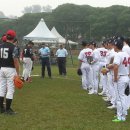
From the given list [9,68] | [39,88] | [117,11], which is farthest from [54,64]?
[117,11]

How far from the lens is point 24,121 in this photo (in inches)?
380

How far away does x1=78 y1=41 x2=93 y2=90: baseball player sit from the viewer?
15.4 meters

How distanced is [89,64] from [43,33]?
2225 centimetres

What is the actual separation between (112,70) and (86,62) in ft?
14.4

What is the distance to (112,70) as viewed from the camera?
1140 cm

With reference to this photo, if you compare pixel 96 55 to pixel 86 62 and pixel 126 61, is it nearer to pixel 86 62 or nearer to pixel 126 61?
pixel 86 62

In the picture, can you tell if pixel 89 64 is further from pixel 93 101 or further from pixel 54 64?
pixel 54 64

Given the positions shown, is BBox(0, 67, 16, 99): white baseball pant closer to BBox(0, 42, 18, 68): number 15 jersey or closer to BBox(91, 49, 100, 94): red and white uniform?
BBox(0, 42, 18, 68): number 15 jersey

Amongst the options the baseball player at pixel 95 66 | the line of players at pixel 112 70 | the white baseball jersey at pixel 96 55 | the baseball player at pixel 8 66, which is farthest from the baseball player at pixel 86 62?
the baseball player at pixel 8 66

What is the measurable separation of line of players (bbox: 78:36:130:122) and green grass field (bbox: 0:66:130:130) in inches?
14.8

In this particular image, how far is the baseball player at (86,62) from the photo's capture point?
15406 millimetres

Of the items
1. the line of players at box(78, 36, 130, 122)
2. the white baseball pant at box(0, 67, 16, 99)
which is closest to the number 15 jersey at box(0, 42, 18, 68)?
the white baseball pant at box(0, 67, 16, 99)

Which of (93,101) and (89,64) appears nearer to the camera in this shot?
(93,101)

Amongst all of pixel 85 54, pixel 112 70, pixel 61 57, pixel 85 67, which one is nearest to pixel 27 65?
pixel 85 67
